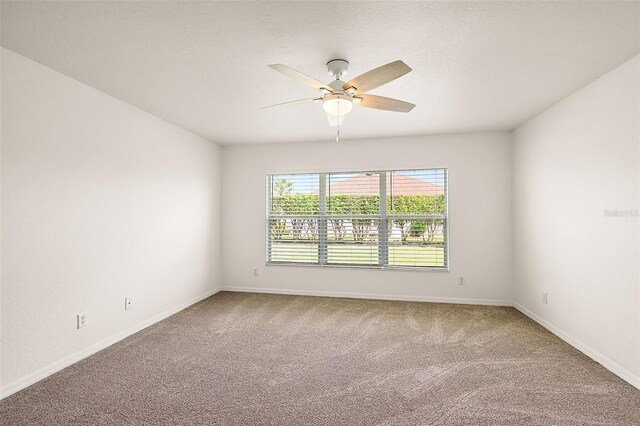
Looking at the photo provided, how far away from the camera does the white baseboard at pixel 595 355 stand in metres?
2.40

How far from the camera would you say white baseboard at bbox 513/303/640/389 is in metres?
2.40

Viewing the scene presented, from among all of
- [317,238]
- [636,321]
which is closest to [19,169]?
[317,238]

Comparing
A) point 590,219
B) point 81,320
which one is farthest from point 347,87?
point 81,320

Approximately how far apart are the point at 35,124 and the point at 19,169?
0.37 m

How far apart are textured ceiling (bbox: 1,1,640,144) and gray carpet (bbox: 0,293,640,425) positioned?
238 centimetres

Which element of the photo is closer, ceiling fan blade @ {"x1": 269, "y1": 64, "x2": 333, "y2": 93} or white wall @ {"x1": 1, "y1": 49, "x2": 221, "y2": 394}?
ceiling fan blade @ {"x1": 269, "y1": 64, "x2": 333, "y2": 93}

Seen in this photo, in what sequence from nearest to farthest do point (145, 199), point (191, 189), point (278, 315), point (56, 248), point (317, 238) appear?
1. point (56, 248)
2. point (145, 199)
3. point (278, 315)
4. point (191, 189)
5. point (317, 238)

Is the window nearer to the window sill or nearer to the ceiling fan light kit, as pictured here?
the window sill

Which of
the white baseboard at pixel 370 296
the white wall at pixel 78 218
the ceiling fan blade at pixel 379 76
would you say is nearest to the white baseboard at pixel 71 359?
the white wall at pixel 78 218

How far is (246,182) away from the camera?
527cm

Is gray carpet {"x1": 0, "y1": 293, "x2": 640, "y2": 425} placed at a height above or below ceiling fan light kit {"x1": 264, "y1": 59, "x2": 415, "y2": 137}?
below

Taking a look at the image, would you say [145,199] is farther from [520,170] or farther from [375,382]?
[520,170]

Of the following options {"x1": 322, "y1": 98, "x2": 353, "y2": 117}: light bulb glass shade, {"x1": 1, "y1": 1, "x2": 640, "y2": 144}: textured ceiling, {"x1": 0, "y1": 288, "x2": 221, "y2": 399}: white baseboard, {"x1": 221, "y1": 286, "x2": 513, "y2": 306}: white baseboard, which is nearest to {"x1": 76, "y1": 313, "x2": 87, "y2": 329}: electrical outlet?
{"x1": 0, "y1": 288, "x2": 221, "y2": 399}: white baseboard

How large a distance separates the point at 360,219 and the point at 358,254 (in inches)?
21.1
